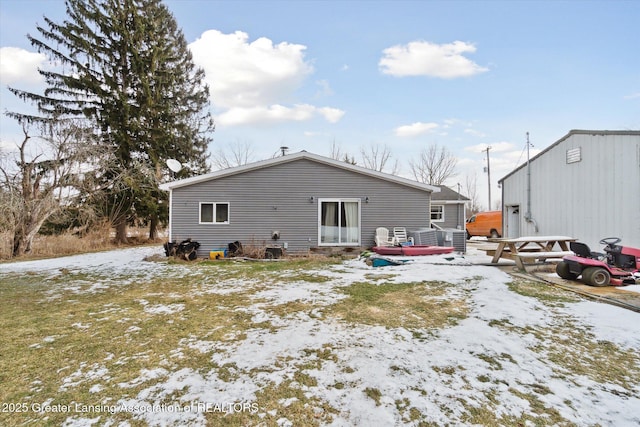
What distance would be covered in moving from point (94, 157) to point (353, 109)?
12.5 m

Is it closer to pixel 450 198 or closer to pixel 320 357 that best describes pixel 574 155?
pixel 450 198

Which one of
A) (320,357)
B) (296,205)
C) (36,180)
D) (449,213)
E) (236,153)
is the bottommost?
(320,357)

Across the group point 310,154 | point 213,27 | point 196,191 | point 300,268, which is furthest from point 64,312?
point 213,27

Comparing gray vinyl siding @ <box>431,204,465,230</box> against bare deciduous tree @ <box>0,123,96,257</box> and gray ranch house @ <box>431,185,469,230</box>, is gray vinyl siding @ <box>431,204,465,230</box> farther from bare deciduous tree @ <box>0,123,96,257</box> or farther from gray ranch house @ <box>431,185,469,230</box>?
bare deciduous tree @ <box>0,123,96,257</box>

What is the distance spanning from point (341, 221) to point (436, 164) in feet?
72.2

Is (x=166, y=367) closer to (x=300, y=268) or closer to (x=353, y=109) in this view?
(x=300, y=268)

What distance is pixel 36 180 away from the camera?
11.8 metres

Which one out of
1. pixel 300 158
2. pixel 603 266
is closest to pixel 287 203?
pixel 300 158

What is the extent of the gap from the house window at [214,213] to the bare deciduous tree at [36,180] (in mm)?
6220

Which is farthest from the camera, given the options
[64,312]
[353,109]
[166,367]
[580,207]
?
[353,109]

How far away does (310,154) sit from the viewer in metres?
11.0

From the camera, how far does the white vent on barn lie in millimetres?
9250

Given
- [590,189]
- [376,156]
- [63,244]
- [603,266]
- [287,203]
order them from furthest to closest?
[376,156] < [63,244] < [287,203] < [590,189] < [603,266]

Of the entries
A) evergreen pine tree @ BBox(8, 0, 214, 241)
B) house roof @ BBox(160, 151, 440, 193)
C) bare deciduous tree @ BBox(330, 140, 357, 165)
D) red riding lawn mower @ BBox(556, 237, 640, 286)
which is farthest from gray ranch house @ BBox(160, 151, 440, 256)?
bare deciduous tree @ BBox(330, 140, 357, 165)
